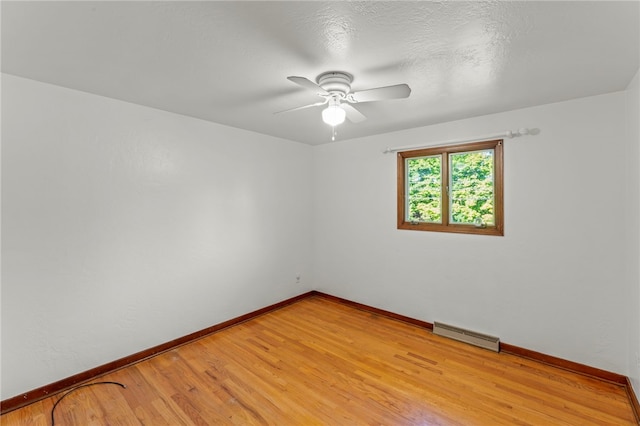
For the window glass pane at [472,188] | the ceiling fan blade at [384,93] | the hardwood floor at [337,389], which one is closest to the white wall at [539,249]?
the window glass pane at [472,188]

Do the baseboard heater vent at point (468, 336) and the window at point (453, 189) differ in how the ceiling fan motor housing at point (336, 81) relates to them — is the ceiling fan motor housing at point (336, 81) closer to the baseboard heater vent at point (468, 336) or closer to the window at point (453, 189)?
the window at point (453, 189)

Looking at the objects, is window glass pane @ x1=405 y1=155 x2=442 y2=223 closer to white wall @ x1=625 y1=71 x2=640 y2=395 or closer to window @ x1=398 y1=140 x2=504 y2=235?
window @ x1=398 y1=140 x2=504 y2=235

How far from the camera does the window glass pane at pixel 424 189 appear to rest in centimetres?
330

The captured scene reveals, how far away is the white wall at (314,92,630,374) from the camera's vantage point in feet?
7.55

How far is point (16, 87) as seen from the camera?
1993 millimetres

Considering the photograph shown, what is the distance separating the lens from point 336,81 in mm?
1897

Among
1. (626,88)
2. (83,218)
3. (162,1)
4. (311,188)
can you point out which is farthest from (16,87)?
(626,88)

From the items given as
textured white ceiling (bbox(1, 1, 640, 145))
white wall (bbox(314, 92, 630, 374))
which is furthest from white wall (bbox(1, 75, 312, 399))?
white wall (bbox(314, 92, 630, 374))

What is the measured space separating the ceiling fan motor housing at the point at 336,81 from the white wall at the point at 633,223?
193 centimetres

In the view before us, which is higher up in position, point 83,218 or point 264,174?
point 264,174

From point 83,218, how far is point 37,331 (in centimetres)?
88

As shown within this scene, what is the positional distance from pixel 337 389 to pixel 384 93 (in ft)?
7.17

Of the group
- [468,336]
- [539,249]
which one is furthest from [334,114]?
[468,336]

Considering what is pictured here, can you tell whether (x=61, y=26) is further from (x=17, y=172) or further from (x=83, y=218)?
(x=83, y=218)
